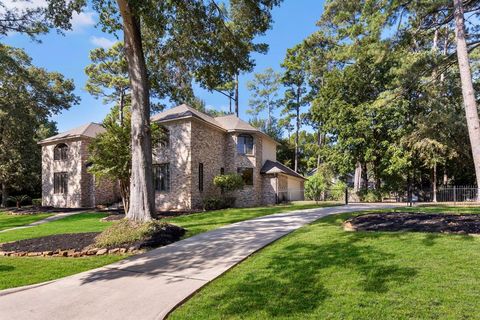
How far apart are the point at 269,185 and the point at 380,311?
20.1 m

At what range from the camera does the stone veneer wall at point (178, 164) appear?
18719 mm

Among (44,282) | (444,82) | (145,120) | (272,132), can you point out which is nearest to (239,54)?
(145,120)

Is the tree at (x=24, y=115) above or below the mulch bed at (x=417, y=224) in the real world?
Answer: above

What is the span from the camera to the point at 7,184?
2862 cm

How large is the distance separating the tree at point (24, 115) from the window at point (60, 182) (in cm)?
442

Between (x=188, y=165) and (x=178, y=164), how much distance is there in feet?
2.75

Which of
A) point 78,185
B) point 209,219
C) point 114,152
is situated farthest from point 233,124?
point 78,185

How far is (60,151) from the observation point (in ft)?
81.5

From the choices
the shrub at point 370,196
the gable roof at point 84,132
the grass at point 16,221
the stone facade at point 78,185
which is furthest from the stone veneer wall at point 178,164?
the shrub at point 370,196

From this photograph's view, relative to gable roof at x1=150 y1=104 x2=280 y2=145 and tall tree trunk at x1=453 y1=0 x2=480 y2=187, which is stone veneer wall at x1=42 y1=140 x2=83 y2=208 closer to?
gable roof at x1=150 y1=104 x2=280 y2=145


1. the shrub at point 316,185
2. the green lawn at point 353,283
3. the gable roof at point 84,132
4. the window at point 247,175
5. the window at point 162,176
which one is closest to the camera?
the green lawn at point 353,283

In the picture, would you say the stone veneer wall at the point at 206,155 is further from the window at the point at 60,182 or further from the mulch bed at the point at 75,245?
the window at the point at 60,182

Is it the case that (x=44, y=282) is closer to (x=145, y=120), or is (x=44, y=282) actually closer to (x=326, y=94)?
(x=145, y=120)

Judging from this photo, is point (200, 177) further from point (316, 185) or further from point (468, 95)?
point (468, 95)
